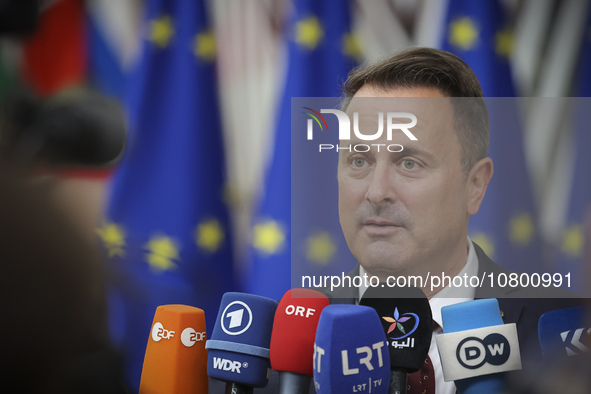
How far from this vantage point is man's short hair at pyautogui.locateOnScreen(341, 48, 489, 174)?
4.70 feet

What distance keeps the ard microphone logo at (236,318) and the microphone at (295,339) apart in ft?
0.22

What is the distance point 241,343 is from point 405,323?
36cm

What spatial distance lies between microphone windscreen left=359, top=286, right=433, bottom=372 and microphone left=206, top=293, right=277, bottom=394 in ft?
0.84

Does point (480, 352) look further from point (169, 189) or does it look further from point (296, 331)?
point (169, 189)

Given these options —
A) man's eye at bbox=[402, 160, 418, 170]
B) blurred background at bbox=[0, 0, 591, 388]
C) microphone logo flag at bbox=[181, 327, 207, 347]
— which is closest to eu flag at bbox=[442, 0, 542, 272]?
blurred background at bbox=[0, 0, 591, 388]

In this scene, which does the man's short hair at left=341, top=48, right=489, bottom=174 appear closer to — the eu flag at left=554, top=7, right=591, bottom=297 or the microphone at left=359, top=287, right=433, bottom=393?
the eu flag at left=554, top=7, right=591, bottom=297

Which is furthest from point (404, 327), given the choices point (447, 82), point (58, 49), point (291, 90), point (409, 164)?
point (58, 49)

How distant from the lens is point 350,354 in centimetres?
104

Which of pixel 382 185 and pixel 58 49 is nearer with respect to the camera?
pixel 382 185

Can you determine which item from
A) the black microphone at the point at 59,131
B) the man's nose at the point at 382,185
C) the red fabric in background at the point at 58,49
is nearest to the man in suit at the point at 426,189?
the man's nose at the point at 382,185

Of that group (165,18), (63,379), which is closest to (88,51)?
(165,18)

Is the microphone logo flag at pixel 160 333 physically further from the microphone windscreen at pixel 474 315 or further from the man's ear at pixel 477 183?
the man's ear at pixel 477 183

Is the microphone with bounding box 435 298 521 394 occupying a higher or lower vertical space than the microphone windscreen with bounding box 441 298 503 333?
lower

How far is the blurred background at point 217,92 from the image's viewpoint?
1.63 m
